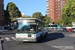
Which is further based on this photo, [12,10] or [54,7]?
[54,7]

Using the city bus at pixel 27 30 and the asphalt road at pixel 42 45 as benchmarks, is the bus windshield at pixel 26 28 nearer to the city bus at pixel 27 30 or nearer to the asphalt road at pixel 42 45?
the city bus at pixel 27 30

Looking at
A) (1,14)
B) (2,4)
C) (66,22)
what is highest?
(2,4)

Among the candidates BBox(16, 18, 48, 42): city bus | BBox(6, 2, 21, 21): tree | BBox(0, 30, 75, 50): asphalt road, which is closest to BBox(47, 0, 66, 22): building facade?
BBox(6, 2, 21, 21): tree

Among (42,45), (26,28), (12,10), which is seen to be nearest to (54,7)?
(12,10)

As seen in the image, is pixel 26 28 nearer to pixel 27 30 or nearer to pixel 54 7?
pixel 27 30

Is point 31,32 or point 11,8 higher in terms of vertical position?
point 11,8

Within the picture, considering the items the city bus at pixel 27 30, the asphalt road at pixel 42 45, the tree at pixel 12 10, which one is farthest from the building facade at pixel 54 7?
the city bus at pixel 27 30

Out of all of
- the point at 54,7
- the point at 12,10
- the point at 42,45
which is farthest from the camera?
the point at 54,7

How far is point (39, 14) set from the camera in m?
132

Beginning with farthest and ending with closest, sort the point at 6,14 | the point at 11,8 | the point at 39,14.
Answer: the point at 39,14
the point at 11,8
the point at 6,14

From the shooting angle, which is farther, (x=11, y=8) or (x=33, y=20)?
(x=11, y=8)

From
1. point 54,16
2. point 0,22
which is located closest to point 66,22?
point 0,22

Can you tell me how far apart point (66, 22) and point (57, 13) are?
187 feet

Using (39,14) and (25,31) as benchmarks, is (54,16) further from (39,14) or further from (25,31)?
(25,31)
